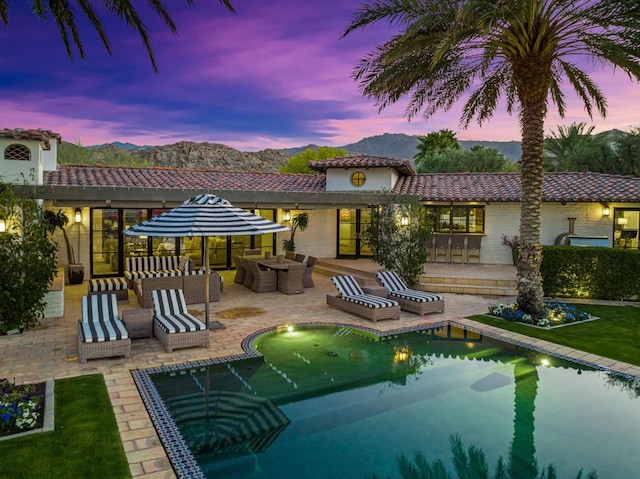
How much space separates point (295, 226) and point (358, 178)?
436 centimetres

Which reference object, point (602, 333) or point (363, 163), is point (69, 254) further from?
point (602, 333)

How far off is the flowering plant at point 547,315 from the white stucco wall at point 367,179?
37.9 feet

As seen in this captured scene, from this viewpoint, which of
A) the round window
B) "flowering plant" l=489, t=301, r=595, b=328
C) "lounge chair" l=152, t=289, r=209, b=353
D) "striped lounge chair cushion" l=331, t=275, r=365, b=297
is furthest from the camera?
the round window

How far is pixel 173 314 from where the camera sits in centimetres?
1074

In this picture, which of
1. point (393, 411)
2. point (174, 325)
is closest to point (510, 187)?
point (393, 411)

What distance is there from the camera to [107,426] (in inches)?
246

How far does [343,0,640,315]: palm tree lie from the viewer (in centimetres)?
1082

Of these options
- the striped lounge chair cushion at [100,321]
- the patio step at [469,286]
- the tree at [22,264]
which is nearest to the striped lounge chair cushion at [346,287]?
the patio step at [469,286]

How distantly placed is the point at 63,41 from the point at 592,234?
69.9ft

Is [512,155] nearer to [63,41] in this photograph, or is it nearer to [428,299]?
[428,299]

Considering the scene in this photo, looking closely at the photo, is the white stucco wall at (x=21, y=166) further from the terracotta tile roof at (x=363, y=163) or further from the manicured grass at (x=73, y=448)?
the terracotta tile roof at (x=363, y=163)

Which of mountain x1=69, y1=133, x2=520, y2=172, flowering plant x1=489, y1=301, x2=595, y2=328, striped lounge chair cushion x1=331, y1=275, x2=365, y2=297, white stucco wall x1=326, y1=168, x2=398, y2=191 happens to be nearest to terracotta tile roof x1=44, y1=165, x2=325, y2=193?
white stucco wall x1=326, y1=168, x2=398, y2=191

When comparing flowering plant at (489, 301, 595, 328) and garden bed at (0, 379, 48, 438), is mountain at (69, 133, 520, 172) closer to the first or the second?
flowering plant at (489, 301, 595, 328)

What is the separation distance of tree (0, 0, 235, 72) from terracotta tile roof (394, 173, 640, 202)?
15.7 m
